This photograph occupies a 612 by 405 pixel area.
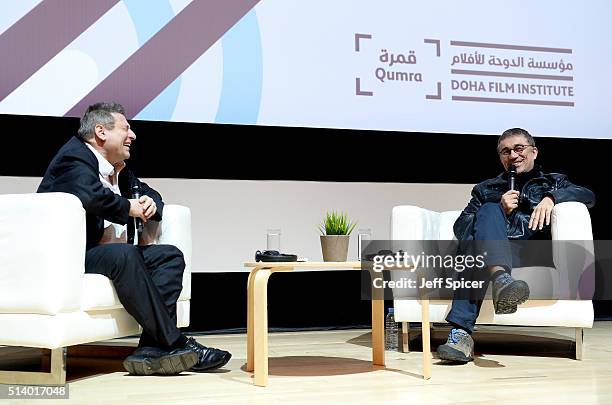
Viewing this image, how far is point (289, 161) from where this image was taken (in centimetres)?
433

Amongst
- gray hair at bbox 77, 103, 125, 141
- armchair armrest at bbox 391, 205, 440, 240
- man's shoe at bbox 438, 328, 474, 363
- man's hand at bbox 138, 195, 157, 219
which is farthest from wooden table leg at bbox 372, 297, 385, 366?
gray hair at bbox 77, 103, 125, 141

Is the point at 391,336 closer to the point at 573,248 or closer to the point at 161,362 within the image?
the point at 573,248

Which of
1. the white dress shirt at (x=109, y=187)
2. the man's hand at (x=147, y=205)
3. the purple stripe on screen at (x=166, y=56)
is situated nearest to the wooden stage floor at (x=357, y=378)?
the white dress shirt at (x=109, y=187)

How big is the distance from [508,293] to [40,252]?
1.62m

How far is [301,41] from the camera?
167 inches

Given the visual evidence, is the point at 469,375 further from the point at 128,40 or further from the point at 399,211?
the point at 128,40

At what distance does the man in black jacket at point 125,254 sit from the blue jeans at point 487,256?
0.94 m

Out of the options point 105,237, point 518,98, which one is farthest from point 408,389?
point 518,98

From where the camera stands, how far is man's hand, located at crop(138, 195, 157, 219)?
2.89 meters

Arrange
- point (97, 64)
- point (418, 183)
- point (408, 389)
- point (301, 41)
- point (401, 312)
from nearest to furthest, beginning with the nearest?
point (408, 389), point (401, 312), point (97, 64), point (301, 41), point (418, 183)

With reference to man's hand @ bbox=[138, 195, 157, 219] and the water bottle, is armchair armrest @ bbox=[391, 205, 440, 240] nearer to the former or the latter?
the water bottle

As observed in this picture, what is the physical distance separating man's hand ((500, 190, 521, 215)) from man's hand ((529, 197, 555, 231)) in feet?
0.30

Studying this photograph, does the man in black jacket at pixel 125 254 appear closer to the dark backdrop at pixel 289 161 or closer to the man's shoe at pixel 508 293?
the man's shoe at pixel 508 293

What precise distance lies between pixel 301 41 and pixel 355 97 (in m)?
0.43
